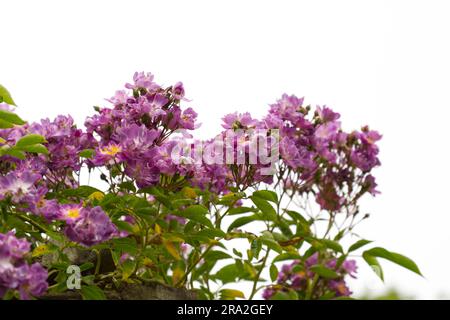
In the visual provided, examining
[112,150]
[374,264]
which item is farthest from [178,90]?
[374,264]

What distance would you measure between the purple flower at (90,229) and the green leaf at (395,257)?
1.08 meters

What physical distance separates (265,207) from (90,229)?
2.78 ft

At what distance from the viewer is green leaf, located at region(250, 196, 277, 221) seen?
3367 millimetres

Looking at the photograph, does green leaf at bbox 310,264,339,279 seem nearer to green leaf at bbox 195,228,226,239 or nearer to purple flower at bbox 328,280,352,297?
purple flower at bbox 328,280,352,297

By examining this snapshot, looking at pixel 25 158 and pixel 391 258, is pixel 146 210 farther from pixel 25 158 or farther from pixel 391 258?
pixel 391 258

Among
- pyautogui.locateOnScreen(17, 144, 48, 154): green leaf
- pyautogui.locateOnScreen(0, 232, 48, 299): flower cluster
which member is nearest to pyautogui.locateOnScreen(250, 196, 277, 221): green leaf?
pyautogui.locateOnScreen(17, 144, 48, 154): green leaf

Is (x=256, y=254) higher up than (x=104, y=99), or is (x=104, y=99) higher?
(x=104, y=99)

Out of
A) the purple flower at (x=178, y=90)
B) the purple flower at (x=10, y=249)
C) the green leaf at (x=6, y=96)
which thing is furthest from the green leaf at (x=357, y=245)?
the green leaf at (x=6, y=96)

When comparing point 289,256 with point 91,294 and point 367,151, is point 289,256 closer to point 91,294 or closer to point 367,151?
point 367,151

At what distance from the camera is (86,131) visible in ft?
11.8

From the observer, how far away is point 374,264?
3.16 m
